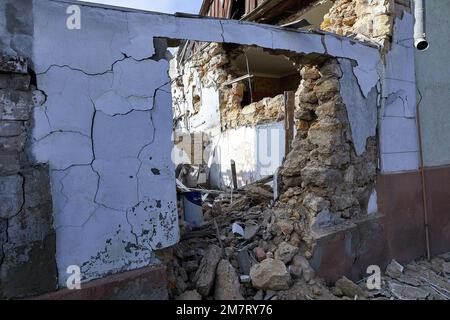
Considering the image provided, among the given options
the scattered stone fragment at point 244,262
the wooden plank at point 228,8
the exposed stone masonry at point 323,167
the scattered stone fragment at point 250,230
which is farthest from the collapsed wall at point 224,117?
the scattered stone fragment at point 244,262

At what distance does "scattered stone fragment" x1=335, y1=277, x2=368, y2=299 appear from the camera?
10.3 feet

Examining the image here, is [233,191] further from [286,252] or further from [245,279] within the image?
[245,279]

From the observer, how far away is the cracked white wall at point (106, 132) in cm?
215

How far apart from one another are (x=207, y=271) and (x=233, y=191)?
2786mm

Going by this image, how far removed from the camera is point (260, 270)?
2.93 meters

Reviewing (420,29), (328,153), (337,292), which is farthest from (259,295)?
(420,29)

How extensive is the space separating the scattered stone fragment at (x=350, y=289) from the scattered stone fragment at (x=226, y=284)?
3.55ft

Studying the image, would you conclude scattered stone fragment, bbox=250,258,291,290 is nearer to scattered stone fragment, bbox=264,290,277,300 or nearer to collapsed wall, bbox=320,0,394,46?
scattered stone fragment, bbox=264,290,277,300

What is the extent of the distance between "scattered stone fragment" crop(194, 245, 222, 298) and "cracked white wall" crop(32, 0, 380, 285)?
1.57 feet

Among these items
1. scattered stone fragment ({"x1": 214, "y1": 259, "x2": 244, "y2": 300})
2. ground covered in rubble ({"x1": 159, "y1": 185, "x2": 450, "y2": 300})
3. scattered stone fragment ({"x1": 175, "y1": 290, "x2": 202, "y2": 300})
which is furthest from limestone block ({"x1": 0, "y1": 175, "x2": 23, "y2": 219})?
scattered stone fragment ({"x1": 214, "y1": 259, "x2": 244, "y2": 300})

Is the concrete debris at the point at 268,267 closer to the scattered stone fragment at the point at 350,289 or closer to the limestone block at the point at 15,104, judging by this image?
the scattered stone fragment at the point at 350,289

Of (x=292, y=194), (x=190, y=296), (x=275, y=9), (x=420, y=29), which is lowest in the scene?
(x=190, y=296)
